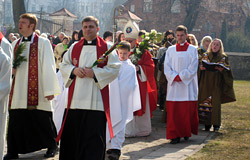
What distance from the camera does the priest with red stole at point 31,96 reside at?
7340mm

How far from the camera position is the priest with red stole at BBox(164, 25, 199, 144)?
9297 mm

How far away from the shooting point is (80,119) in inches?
245

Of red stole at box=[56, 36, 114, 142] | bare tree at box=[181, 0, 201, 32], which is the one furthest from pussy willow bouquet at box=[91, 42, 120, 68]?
bare tree at box=[181, 0, 201, 32]

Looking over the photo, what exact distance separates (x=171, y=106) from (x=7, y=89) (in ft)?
14.9

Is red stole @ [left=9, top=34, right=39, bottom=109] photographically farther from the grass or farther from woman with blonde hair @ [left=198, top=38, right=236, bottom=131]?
woman with blonde hair @ [left=198, top=38, right=236, bottom=131]

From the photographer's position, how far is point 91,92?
20.4 ft

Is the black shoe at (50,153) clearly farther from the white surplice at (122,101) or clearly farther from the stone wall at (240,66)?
the stone wall at (240,66)

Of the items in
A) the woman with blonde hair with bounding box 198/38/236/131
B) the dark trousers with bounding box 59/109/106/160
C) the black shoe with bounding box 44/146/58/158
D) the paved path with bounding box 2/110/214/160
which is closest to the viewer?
the dark trousers with bounding box 59/109/106/160

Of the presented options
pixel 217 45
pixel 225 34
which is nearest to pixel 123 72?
pixel 217 45

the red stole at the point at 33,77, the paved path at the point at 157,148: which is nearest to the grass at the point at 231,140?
the paved path at the point at 157,148

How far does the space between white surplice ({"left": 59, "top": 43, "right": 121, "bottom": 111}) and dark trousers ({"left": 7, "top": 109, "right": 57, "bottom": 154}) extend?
1352 millimetres

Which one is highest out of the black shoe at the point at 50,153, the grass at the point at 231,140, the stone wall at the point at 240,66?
the black shoe at the point at 50,153

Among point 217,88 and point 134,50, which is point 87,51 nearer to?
point 134,50

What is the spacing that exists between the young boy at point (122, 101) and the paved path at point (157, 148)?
0.82 ft
